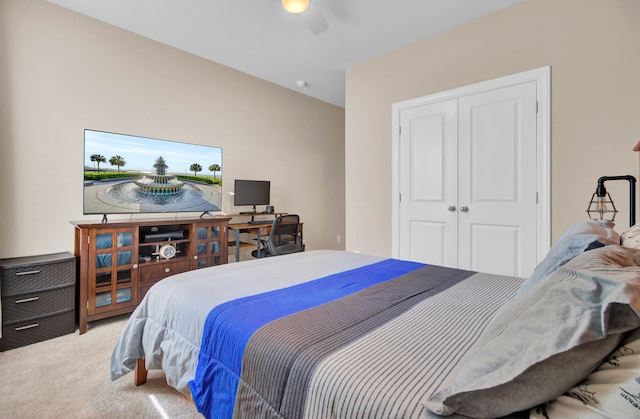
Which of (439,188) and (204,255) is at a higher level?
(439,188)

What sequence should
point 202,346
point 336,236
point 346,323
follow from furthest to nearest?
1. point 336,236
2. point 202,346
3. point 346,323

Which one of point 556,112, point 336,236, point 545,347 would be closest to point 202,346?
point 545,347

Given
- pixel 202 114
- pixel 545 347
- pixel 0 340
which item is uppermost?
pixel 202 114

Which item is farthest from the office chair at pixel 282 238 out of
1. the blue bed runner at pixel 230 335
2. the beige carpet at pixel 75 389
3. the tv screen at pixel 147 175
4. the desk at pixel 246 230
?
the blue bed runner at pixel 230 335

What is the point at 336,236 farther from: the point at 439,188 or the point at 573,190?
the point at 573,190

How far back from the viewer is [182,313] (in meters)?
1.27

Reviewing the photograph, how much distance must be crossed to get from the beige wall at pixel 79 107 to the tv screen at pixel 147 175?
0.12 m

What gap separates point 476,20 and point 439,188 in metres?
1.60

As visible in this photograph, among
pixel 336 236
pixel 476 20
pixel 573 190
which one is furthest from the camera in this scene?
pixel 336 236

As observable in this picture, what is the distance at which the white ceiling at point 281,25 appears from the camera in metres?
2.61

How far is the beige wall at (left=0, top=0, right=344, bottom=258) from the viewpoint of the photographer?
246 centimetres

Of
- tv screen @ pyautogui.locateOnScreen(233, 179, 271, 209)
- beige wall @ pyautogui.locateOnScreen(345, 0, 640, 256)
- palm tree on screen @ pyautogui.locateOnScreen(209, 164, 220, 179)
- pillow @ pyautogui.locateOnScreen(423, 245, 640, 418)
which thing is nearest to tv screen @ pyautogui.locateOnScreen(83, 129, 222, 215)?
palm tree on screen @ pyautogui.locateOnScreen(209, 164, 220, 179)

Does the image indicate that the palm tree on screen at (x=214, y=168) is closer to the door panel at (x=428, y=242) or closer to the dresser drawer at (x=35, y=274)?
the dresser drawer at (x=35, y=274)

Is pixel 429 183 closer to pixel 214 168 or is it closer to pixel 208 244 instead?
pixel 208 244
